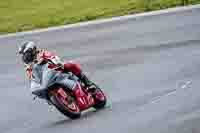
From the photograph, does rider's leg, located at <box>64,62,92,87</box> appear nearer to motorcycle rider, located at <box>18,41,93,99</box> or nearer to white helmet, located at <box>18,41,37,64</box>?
motorcycle rider, located at <box>18,41,93,99</box>

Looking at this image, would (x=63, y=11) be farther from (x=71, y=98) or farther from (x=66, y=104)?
(x=66, y=104)

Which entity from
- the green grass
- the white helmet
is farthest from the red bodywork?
the green grass

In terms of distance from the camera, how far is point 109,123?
1447 centimetres

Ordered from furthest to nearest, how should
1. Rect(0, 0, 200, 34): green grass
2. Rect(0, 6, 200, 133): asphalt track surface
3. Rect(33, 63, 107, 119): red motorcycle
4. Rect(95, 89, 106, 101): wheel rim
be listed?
Rect(0, 0, 200, 34): green grass → Rect(95, 89, 106, 101): wheel rim → Rect(33, 63, 107, 119): red motorcycle → Rect(0, 6, 200, 133): asphalt track surface

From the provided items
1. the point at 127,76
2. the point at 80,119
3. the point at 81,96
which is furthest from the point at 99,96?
the point at 127,76

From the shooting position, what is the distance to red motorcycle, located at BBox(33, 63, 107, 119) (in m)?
15.1

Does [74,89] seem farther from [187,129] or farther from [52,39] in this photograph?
[52,39]

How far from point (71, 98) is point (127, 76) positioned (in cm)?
422

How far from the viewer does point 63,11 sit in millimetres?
32688

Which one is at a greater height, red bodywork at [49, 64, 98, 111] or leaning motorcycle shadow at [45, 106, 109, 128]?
red bodywork at [49, 64, 98, 111]

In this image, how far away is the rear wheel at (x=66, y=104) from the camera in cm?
1516

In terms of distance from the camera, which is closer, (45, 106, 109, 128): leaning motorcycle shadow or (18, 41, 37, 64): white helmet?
(18, 41, 37, 64): white helmet

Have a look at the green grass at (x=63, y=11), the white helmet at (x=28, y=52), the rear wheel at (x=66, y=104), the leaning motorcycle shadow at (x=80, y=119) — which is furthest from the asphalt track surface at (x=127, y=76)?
the green grass at (x=63, y=11)

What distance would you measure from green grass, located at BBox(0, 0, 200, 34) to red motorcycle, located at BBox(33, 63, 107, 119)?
1472 cm
